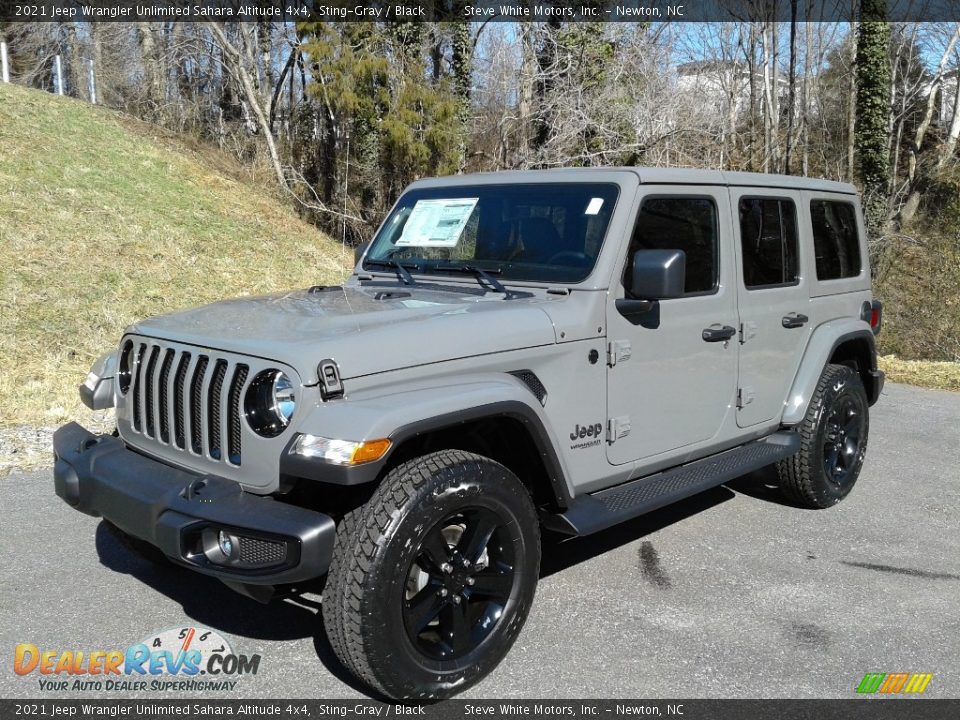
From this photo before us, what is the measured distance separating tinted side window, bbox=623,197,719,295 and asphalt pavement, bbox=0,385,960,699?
1.45 metres

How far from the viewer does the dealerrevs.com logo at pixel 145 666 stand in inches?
→ 131

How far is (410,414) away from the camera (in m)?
2.96

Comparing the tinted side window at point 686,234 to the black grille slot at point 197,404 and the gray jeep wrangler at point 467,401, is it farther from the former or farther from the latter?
the black grille slot at point 197,404

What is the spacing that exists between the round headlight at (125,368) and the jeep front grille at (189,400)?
106 millimetres

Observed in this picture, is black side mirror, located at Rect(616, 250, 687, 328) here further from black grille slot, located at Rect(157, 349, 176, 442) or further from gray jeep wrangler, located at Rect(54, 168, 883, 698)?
black grille slot, located at Rect(157, 349, 176, 442)

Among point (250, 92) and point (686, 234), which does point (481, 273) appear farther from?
point (250, 92)

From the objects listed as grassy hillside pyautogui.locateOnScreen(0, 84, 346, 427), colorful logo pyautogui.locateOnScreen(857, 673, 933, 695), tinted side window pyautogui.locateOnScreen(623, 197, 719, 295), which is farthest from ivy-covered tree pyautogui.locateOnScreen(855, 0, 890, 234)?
colorful logo pyautogui.locateOnScreen(857, 673, 933, 695)

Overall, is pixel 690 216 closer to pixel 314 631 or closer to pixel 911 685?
pixel 911 685

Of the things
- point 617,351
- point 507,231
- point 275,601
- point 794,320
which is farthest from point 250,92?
point 617,351

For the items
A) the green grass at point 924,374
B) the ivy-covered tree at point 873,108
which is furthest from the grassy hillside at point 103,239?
the ivy-covered tree at point 873,108

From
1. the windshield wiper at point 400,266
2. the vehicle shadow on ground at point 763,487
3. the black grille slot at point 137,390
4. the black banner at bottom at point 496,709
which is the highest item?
the windshield wiper at point 400,266

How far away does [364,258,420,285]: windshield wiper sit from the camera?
14.4ft

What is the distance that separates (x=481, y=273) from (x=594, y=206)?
2.00 feet

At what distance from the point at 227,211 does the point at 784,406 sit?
12696 millimetres
